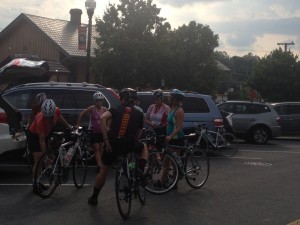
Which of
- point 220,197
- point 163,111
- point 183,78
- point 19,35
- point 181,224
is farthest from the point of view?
point 19,35

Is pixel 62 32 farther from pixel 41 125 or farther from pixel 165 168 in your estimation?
pixel 165 168

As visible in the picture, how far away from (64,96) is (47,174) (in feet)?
13.0

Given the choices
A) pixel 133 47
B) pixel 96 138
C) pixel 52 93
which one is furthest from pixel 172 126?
pixel 133 47

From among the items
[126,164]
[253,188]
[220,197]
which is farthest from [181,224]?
[253,188]

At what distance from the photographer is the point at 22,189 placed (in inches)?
364

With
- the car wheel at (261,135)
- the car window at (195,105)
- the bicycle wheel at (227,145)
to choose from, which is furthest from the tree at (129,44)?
the car window at (195,105)

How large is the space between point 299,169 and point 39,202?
669cm

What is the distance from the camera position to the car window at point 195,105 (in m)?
15.0

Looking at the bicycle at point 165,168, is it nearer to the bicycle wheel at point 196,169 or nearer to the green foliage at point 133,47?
the bicycle wheel at point 196,169

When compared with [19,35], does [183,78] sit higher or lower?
lower

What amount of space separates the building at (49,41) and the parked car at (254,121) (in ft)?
51.7

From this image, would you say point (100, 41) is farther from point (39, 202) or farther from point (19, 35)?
point (39, 202)

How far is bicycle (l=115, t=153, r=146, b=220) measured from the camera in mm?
7227

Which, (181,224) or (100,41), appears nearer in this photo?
(181,224)
